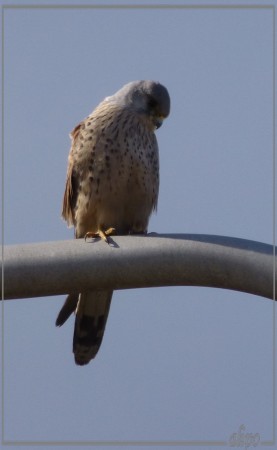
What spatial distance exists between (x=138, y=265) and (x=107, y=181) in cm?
203

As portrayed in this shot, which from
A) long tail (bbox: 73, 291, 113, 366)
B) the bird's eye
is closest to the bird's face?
the bird's eye

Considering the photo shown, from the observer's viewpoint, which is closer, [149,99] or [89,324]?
[89,324]

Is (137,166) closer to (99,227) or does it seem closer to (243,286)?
(99,227)

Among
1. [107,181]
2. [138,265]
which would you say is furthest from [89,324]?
[138,265]

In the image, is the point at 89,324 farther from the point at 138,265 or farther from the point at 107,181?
the point at 138,265

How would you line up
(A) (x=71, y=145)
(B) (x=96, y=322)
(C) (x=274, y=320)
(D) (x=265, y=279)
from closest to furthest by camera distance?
1. (D) (x=265, y=279)
2. (C) (x=274, y=320)
3. (B) (x=96, y=322)
4. (A) (x=71, y=145)

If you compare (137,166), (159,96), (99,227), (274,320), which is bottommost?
(274,320)

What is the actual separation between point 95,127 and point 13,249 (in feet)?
7.25

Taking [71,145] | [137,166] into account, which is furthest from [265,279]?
[71,145]

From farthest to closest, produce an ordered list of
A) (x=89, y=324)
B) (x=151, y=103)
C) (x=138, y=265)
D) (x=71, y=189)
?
(x=151, y=103) < (x=71, y=189) < (x=89, y=324) < (x=138, y=265)

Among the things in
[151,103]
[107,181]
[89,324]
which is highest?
[151,103]

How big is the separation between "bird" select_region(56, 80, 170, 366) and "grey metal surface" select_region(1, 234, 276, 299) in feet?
5.77

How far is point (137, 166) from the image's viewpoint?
4562 millimetres

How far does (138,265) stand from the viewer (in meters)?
2.58
